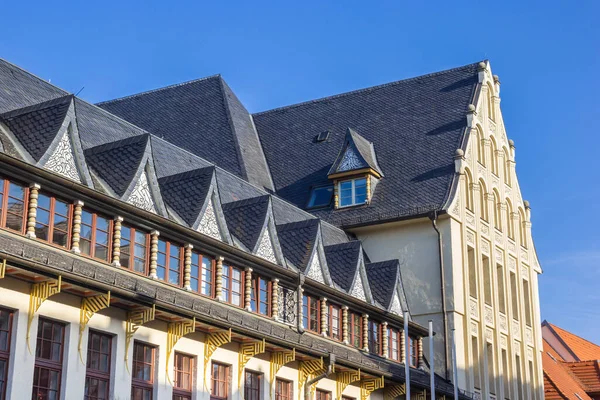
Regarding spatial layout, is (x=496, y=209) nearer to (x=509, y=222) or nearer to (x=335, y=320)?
(x=509, y=222)

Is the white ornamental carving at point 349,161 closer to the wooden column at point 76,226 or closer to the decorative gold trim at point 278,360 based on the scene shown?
the decorative gold trim at point 278,360

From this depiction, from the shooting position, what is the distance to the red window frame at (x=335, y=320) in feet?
109

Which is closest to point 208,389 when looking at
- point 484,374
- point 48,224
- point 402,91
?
point 48,224

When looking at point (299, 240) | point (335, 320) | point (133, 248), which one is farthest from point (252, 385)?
point (299, 240)

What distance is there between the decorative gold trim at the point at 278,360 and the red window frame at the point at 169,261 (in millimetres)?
3823

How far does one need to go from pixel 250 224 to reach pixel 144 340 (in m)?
7.28

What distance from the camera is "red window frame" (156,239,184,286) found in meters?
26.7

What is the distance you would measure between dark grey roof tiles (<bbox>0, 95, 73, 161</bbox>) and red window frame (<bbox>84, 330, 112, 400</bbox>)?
14.0 feet

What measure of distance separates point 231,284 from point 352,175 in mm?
16296

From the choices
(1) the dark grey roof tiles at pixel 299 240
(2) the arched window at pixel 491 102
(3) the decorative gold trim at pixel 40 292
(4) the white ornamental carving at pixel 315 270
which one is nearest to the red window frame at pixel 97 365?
(3) the decorative gold trim at pixel 40 292

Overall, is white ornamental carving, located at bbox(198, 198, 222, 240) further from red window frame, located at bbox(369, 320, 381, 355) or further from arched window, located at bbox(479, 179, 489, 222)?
arched window, located at bbox(479, 179, 489, 222)

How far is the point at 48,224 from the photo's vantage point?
23.4 metres

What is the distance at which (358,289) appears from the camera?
35312mm

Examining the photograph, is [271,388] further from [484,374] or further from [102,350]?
[484,374]
